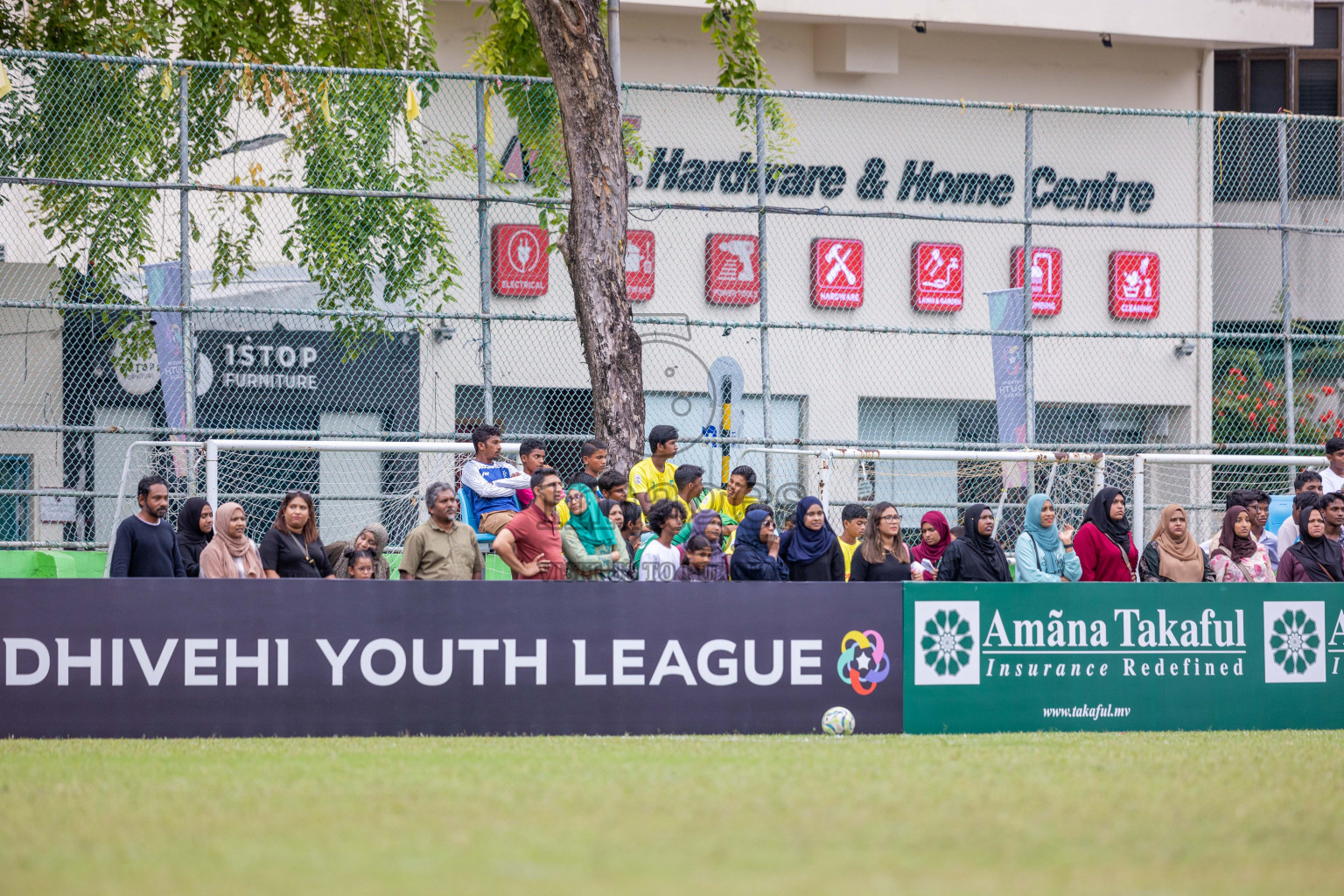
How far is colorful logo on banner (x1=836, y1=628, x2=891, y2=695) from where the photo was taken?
33.9ft

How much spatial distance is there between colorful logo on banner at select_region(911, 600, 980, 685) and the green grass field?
36.3 inches

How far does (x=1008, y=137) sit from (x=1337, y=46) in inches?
232

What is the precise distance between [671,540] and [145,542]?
363cm

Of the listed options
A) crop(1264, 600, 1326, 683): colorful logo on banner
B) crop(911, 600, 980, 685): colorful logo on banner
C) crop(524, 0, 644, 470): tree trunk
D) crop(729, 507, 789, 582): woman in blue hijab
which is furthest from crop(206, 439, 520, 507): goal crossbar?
crop(1264, 600, 1326, 683): colorful logo on banner

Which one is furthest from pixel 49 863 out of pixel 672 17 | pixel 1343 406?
pixel 1343 406

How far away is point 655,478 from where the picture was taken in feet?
39.4

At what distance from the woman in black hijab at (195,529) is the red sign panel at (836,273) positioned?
37.6ft

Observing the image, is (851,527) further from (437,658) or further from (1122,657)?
(437,658)

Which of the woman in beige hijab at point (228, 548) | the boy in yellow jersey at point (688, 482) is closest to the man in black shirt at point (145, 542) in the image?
the woman in beige hijab at point (228, 548)

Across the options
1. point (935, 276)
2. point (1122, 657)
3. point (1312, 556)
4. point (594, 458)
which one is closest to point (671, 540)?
point (594, 458)

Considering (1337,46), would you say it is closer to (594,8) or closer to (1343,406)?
(1343,406)

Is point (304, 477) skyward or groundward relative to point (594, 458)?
groundward

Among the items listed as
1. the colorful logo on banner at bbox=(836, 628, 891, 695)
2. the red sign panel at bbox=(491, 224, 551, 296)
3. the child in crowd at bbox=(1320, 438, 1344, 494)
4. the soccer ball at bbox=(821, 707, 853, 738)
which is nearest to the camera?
the soccer ball at bbox=(821, 707, 853, 738)

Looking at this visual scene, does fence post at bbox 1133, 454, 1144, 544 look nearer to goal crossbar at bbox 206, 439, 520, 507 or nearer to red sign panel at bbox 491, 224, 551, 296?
goal crossbar at bbox 206, 439, 520, 507
